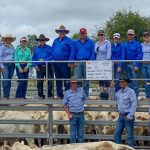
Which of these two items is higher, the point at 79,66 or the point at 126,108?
the point at 79,66

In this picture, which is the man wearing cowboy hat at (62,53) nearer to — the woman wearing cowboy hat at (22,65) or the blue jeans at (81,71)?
the blue jeans at (81,71)

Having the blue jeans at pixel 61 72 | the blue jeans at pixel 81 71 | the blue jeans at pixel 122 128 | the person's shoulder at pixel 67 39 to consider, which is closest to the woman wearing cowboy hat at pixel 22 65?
the blue jeans at pixel 61 72

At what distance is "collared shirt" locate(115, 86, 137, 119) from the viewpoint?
1511cm

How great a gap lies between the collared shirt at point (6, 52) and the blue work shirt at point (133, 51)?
363cm

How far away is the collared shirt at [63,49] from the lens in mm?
15968

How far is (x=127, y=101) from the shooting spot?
600 inches

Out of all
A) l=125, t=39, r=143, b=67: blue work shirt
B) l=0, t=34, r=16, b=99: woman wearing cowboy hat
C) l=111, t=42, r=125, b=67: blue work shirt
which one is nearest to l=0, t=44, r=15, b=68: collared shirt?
l=0, t=34, r=16, b=99: woman wearing cowboy hat

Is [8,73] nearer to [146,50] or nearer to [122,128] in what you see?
[122,128]

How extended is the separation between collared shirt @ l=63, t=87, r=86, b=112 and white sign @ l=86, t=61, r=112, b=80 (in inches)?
20.2

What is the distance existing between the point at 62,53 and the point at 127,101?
250 cm

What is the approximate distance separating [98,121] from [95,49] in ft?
7.79

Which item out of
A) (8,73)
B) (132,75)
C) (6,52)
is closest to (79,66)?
(132,75)

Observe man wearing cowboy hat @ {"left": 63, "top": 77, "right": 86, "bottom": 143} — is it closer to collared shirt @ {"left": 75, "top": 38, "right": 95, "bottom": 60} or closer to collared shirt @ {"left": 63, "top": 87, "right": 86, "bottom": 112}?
collared shirt @ {"left": 63, "top": 87, "right": 86, "bottom": 112}

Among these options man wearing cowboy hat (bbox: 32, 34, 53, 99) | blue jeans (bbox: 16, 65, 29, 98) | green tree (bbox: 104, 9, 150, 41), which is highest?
green tree (bbox: 104, 9, 150, 41)
